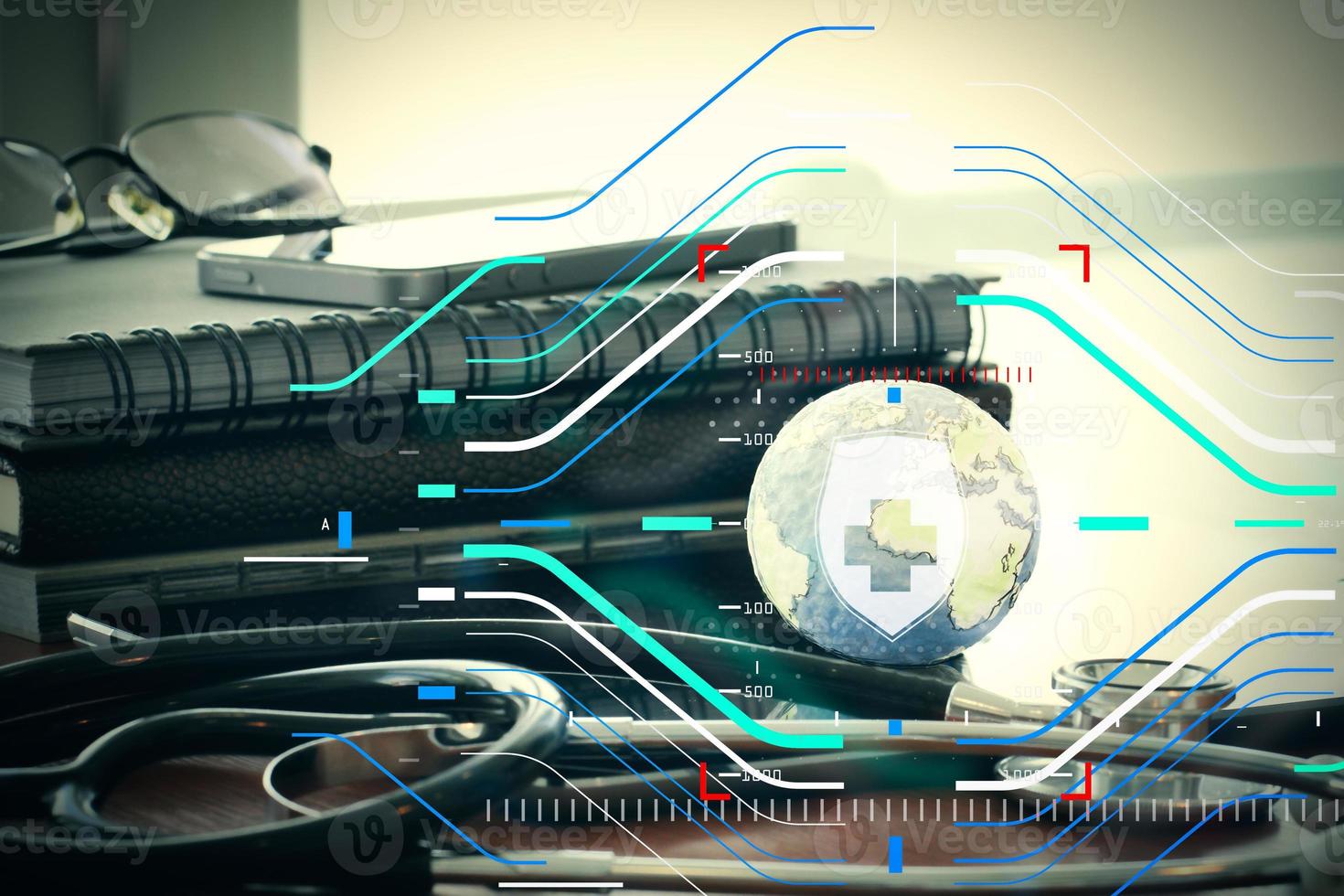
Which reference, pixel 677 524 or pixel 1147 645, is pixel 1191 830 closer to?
pixel 1147 645

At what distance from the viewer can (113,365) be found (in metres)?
0.49

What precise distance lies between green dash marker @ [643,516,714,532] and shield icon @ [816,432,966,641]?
141 mm

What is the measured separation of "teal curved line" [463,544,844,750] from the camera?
0.37 m

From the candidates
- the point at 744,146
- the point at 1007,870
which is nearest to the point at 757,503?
the point at 1007,870

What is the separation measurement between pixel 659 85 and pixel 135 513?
579 millimetres

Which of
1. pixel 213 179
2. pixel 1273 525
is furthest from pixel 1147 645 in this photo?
pixel 213 179

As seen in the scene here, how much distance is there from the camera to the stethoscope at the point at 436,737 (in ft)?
1.00

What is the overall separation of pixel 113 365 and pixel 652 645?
201 millimetres

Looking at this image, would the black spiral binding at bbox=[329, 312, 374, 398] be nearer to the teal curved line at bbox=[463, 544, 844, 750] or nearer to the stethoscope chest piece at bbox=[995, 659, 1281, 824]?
the teal curved line at bbox=[463, 544, 844, 750]

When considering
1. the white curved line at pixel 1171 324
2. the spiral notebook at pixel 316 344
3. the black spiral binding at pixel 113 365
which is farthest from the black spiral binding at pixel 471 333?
the white curved line at pixel 1171 324

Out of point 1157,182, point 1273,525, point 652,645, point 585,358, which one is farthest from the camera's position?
point 1157,182

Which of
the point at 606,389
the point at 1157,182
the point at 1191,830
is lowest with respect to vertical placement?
the point at 1191,830

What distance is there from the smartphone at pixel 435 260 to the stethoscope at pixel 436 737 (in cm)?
14

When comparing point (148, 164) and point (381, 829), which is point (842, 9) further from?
point (381, 829)
